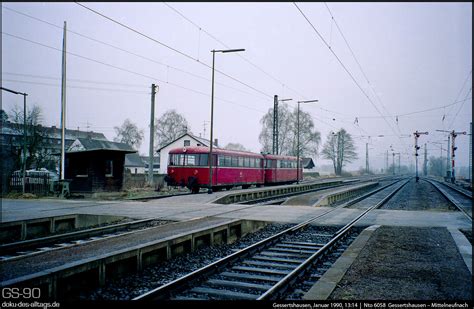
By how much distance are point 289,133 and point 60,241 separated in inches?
2639

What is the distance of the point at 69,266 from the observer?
5961mm

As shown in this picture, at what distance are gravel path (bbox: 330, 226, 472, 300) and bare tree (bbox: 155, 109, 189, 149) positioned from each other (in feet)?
238

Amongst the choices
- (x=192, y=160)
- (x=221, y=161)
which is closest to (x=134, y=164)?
(x=221, y=161)

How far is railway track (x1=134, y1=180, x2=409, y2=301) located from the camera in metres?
5.97

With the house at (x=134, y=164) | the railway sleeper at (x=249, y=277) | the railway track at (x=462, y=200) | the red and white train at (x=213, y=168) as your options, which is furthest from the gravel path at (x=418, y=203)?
the house at (x=134, y=164)

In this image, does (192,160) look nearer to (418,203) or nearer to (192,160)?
(192,160)

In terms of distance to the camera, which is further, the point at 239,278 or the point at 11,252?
the point at 11,252

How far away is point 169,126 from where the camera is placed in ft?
265

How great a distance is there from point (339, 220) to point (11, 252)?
9.88m

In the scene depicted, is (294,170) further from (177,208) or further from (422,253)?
(422,253)

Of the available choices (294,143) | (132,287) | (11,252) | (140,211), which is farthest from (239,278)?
(294,143)

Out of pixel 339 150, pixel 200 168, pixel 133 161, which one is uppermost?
pixel 339 150

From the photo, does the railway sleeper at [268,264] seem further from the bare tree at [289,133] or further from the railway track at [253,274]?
the bare tree at [289,133]

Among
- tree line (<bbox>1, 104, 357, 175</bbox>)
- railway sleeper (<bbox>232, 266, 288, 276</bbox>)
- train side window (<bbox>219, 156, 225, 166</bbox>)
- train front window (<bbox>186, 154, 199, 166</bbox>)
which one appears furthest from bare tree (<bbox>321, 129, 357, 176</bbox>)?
railway sleeper (<bbox>232, 266, 288, 276</bbox>)
